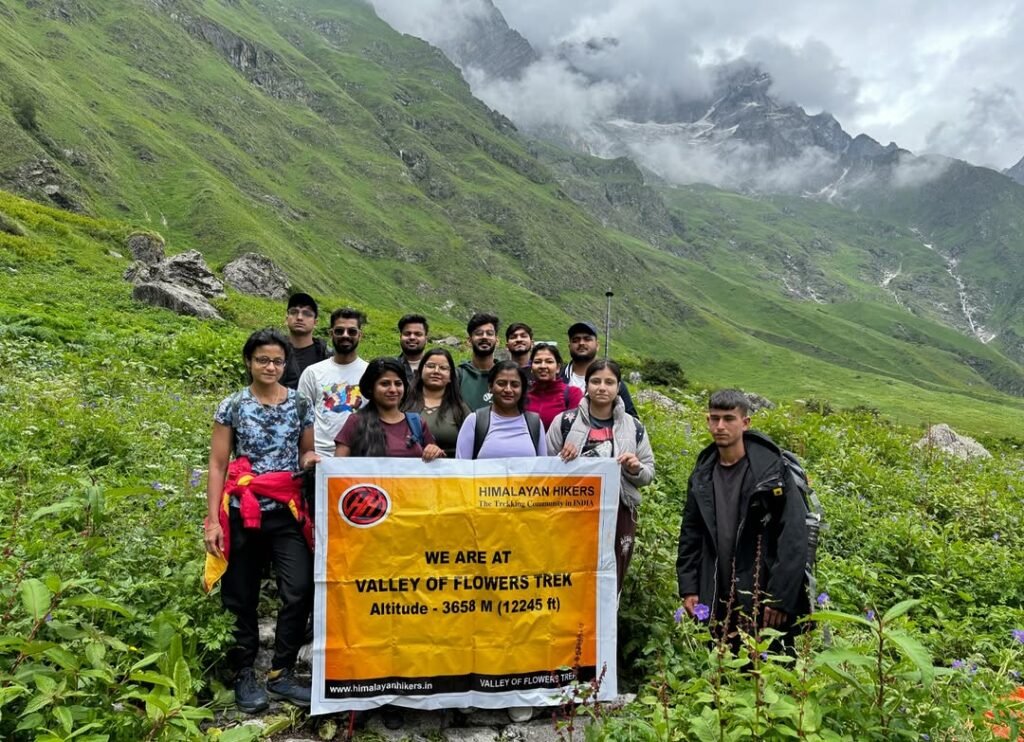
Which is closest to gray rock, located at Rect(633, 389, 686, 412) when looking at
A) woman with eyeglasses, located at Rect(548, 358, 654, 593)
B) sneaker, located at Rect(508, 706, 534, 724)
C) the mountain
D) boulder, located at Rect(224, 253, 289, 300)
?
the mountain

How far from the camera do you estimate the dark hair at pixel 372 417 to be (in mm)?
5203

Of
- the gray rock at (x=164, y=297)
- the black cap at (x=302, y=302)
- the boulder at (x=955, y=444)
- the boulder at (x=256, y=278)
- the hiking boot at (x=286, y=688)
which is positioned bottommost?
the hiking boot at (x=286, y=688)

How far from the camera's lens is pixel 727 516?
4.98 metres

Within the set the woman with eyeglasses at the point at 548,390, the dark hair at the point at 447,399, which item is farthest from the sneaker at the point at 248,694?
the woman with eyeglasses at the point at 548,390

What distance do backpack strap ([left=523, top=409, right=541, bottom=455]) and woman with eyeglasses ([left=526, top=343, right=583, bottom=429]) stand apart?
54cm

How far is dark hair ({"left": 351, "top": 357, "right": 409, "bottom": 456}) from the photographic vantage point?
5203 mm

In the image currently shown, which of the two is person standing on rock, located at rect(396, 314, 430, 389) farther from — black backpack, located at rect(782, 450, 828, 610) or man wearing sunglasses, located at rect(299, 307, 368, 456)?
black backpack, located at rect(782, 450, 828, 610)

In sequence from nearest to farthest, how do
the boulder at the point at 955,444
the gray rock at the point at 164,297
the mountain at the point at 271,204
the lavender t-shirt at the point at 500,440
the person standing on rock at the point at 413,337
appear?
the lavender t-shirt at the point at 500,440
the person standing on rock at the point at 413,337
the boulder at the point at 955,444
the gray rock at the point at 164,297
the mountain at the point at 271,204

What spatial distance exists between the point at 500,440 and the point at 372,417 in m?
1.18

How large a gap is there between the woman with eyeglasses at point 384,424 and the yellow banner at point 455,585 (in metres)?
0.33

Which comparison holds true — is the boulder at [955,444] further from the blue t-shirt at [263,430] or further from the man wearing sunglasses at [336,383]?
the blue t-shirt at [263,430]

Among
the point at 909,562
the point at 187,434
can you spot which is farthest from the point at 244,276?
the point at 909,562

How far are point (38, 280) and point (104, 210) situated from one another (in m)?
63.6

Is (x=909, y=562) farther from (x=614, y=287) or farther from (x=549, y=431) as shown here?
(x=614, y=287)
